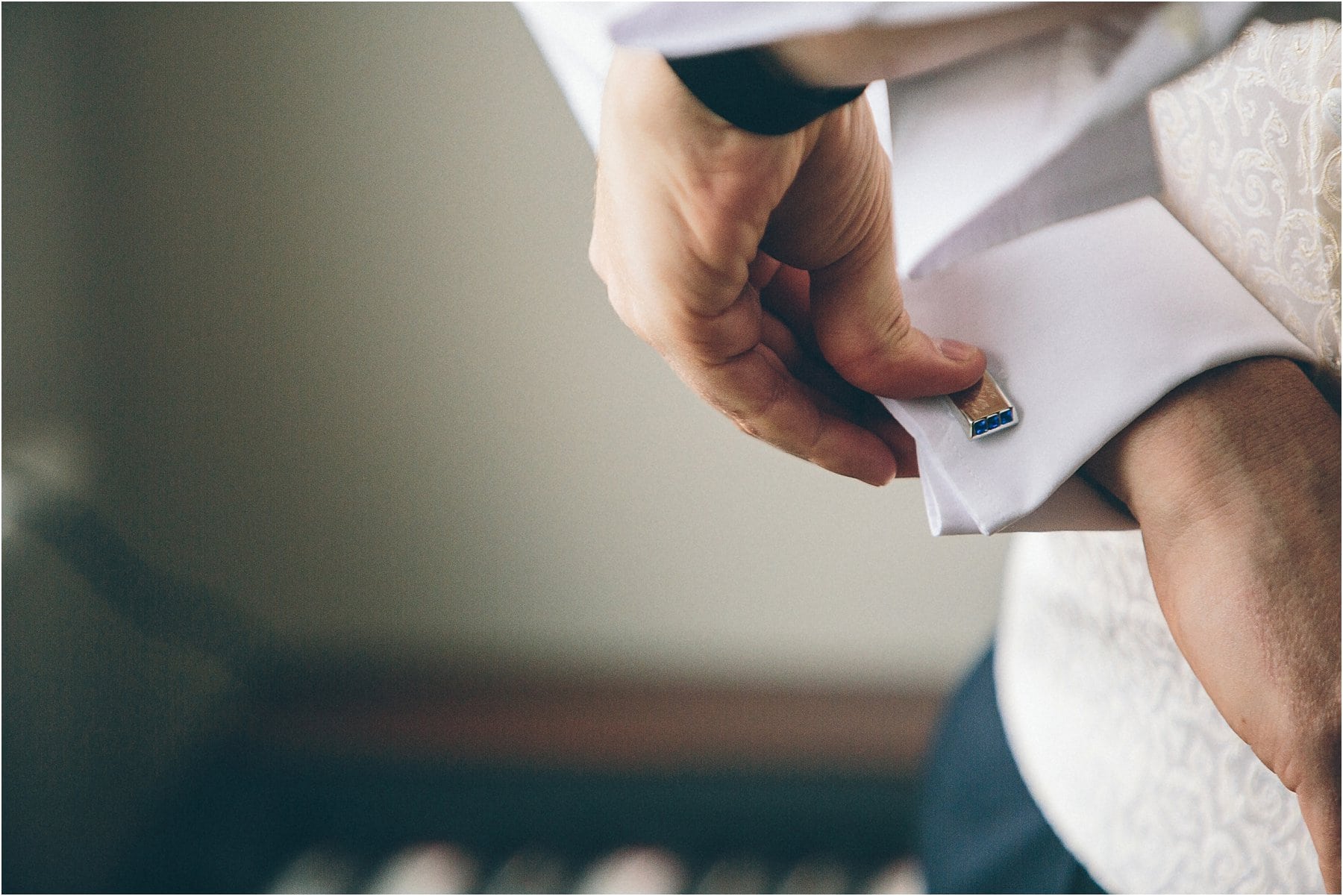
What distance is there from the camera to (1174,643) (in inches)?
16.8

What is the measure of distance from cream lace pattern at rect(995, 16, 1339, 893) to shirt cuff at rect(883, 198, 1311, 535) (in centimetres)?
2

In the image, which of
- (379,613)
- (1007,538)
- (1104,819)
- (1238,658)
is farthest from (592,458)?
(1238,658)

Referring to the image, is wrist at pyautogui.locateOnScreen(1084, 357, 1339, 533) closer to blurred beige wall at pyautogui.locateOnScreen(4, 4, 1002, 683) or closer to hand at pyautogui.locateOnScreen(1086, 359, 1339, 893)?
hand at pyautogui.locateOnScreen(1086, 359, 1339, 893)

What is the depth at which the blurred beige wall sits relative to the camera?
2.93 feet

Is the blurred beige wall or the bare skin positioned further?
the blurred beige wall

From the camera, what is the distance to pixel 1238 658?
0.30 metres

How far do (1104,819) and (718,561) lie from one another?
0.68 meters

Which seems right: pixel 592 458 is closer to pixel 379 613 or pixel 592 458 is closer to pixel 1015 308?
pixel 379 613

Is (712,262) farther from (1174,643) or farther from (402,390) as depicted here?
(402,390)

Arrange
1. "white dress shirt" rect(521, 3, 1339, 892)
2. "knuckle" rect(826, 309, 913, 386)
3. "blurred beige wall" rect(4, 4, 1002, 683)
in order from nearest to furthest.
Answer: "white dress shirt" rect(521, 3, 1339, 892) < "knuckle" rect(826, 309, 913, 386) < "blurred beige wall" rect(4, 4, 1002, 683)

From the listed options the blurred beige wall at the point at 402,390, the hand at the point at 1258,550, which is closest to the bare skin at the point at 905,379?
the hand at the point at 1258,550

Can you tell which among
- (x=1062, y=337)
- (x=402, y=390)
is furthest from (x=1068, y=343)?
(x=402, y=390)

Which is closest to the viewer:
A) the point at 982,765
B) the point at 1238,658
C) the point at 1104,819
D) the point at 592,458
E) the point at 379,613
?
the point at 1238,658

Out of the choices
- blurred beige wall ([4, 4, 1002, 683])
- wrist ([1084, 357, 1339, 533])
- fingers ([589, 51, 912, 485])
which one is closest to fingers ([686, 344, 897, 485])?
fingers ([589, 51, 912, 485])
